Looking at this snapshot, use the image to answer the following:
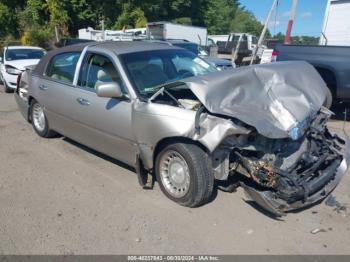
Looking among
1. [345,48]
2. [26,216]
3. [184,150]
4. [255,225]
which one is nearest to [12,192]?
[26,216]

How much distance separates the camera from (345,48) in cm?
725

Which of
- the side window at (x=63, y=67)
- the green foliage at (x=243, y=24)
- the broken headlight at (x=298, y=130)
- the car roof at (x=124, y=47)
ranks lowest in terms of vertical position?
the green foliage at (x=243, y=24)

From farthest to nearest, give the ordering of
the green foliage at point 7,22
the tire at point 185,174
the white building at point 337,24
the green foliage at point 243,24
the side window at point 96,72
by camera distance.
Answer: the green foliage at point 243,24, the green foliage at point 7,22, the white building at point 337,24, the side window at point 96,72, the tire at point 185,174

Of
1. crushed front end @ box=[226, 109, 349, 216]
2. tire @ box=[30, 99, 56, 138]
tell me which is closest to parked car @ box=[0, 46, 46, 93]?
tire @ box=[30, 99, 56, 138]

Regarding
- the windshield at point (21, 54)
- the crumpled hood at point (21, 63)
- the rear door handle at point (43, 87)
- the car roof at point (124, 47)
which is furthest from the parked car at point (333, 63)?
the windshield at point (21, 54)

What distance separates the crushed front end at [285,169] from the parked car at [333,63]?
3.77 meters

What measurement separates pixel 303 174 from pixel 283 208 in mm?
479

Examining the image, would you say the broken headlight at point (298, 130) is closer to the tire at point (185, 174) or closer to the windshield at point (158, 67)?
the tire at point (185, 174)

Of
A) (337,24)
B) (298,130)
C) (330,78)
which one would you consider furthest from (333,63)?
(298,130)

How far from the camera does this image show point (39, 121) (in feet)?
20.9

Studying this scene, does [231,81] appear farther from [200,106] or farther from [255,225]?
[255,225]

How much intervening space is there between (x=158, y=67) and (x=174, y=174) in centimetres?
149

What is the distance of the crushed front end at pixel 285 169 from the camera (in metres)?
3.40

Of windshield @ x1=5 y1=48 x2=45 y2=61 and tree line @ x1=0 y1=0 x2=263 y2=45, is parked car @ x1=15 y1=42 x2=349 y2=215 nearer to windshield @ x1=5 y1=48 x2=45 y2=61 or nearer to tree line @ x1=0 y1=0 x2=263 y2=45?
windshield @ x1=5 y1=48 x2=45 y2=61
